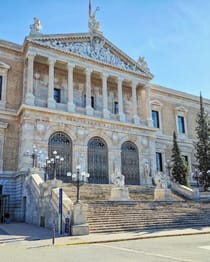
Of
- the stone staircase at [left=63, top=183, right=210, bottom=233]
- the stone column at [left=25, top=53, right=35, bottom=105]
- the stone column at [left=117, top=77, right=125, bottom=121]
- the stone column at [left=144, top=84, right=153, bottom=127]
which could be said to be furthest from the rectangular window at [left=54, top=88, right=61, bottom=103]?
the stone staircase at [left=63, top=183, right=210, bottom=233]

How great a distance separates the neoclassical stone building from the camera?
23.8 meters

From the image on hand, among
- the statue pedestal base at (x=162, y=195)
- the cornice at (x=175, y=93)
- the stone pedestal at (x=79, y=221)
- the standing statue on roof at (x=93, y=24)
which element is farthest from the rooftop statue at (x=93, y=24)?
the stone pedestal at (x=79, y=221)

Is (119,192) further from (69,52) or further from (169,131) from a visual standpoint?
(169,131)

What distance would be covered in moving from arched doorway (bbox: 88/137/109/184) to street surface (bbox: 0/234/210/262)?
14740 mm

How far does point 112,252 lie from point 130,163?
18985 mm

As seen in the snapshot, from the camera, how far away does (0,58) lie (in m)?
25.8

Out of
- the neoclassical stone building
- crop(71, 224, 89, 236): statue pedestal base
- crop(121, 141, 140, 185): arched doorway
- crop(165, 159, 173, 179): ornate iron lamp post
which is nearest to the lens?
crop(71, 224, 89, 236): statue pedestal base

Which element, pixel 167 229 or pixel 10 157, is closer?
pixel 167 229

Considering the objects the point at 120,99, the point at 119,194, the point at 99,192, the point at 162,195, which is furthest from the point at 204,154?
the point at 119,194

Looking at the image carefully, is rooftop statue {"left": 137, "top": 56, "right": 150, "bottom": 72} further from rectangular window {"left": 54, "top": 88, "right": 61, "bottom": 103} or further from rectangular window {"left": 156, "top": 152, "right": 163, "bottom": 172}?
rectangular window {"left": 54, "top": 88, "right": 61, "bottom": 103}

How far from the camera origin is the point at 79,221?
43.9 ft

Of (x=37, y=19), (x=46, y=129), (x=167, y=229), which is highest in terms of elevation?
(x=37, y=19)

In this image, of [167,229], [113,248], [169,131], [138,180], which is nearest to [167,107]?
[169,131]

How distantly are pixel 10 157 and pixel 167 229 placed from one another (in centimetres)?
1445
